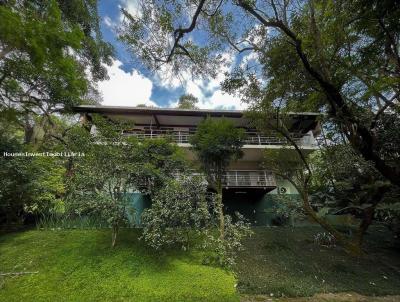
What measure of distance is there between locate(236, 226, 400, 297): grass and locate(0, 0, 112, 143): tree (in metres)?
7.50

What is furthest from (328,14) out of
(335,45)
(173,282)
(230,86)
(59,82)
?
(59,82)

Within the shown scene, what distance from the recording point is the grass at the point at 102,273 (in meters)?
5.21

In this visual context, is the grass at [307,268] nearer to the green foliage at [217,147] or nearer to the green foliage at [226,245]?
the green foliage at [226,245]

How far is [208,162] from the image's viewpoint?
8750 millimetres

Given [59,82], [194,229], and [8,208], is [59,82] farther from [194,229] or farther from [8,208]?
[194,229]

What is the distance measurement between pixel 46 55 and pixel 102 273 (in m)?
5.65

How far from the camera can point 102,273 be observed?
19.6 ft

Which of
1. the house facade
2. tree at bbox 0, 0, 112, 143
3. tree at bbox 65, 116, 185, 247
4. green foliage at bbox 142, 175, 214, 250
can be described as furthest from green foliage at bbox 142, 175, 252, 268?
the house facade

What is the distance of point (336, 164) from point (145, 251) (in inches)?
281

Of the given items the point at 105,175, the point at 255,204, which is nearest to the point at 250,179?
the point at 255,204

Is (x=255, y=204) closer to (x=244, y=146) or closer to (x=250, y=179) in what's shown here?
(x=250, y=179)

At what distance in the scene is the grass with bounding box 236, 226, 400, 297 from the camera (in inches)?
230

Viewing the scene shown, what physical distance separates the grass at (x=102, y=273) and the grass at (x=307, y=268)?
1.01 meters

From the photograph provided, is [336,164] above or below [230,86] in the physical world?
below
